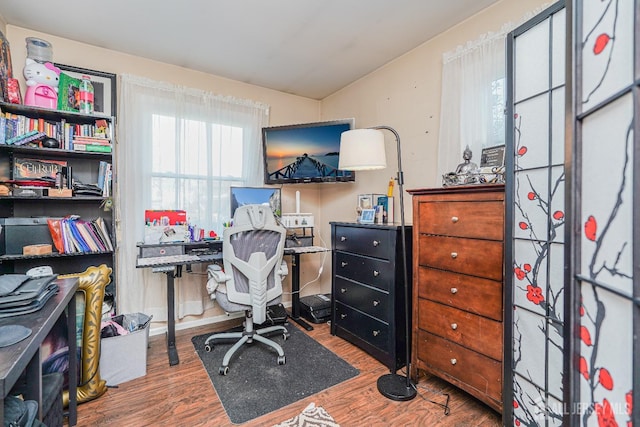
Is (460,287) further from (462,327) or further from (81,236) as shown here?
(81,236)

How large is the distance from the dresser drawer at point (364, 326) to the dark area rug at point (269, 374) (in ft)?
0.84

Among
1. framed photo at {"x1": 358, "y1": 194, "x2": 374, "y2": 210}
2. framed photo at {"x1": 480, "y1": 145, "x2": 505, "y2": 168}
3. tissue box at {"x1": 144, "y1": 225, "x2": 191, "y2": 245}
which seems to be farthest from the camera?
framed photo at {"x1": 358, "y1": 194, "x2": 374, "y2": 210}

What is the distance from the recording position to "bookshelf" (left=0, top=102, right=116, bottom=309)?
2094 millimetres

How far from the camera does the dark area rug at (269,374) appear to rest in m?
1.76

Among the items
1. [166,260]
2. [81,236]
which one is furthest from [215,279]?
[81,236]

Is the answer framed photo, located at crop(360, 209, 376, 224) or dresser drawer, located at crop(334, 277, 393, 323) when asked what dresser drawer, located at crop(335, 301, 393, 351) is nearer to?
dresser drawer, located at crop(334, 277, 393, 323)

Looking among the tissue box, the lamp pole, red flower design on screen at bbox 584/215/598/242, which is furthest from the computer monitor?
red flower design on screen at bbox 584/215/598/242

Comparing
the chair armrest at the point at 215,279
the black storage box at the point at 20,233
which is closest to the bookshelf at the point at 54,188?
the black storage box at the point at 20,233

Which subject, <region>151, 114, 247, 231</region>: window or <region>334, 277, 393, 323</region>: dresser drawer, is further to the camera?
<region>151, 114, 247, 231</region>: window

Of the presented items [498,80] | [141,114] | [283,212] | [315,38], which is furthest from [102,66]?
[498,80]

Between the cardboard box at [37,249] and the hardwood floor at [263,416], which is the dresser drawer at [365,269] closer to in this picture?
the hardwood floor at [263,416]

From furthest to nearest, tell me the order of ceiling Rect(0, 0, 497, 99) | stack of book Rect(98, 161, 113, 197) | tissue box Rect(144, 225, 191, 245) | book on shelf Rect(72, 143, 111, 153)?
tissue box Rect(144, 225, 191, 245) → stack of book Rect(98, 161, 113, 197) → book on shelf Rect(72, 143, 111, 153) → ceiling Rect(0, 0, 497, 99)

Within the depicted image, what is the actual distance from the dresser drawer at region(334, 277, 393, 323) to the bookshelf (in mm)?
1892

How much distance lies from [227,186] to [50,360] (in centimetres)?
191
